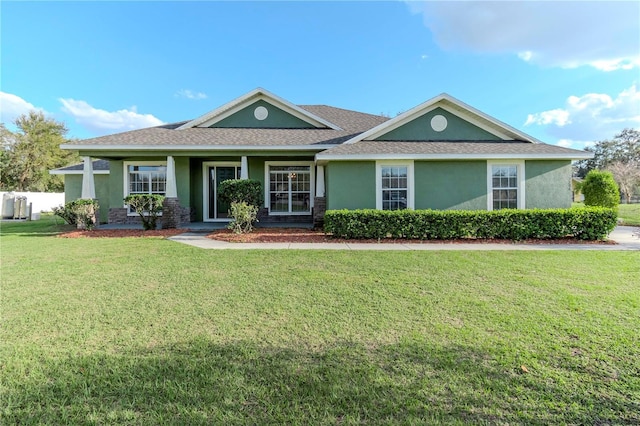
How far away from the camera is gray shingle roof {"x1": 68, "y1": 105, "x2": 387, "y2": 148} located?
12.4 meters

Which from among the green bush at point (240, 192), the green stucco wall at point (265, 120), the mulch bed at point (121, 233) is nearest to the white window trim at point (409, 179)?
the green bush at point (240, 192)

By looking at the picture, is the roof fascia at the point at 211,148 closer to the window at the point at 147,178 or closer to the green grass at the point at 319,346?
the window at the point at 147,178

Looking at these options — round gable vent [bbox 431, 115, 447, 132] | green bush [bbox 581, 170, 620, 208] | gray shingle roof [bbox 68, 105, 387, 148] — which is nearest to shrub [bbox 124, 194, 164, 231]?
gray shingle roof [bbox 68, 105, 387, 148]

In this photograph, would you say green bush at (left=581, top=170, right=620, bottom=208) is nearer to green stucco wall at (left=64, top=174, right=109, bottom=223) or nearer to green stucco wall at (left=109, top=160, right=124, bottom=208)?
green stucco wall at (left=109, top=160, right=124, bottom=208)

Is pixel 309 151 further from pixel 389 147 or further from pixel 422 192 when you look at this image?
pixel 422 192

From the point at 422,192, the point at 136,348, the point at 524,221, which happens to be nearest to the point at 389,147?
the point at 422,192

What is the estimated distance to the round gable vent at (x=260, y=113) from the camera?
14.7 meters

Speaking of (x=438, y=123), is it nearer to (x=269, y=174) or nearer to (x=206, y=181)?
(x=269, y=174)

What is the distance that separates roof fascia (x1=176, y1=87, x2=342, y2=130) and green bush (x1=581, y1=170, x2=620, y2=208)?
41.2 ft

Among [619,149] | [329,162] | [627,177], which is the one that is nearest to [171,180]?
[329,162]

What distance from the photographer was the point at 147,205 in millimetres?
11633

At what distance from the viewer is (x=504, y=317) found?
383 cm

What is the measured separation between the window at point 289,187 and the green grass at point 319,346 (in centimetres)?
862

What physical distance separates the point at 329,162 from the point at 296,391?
9.57 m
